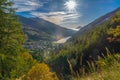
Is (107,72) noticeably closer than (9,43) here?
Yes

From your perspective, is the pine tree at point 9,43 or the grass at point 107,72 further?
the pine tree at point 9,43

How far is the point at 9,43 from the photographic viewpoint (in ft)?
107

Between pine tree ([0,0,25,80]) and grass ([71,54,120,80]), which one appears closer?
grass ([71,54,120,80])

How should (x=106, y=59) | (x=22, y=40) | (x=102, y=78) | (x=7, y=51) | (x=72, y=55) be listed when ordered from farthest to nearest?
1. (x=72, y=55)
2. (x=22, y=40)
3. (x=7, y=51)
4. (x=106, y=59)
5. (x=102, y=78)

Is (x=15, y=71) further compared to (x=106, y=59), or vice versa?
(x=15, y=71)

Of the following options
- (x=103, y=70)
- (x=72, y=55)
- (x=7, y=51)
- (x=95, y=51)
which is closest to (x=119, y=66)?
(x=103, y=70)

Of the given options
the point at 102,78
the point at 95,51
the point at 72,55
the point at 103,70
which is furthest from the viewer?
the point at 72,55

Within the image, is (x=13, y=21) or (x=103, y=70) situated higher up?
(x=13, y=21)

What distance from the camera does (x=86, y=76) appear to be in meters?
8.01

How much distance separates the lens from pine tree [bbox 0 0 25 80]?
32200 mm

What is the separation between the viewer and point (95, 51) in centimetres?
12750

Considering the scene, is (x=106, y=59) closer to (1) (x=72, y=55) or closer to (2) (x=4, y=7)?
(2) (x=4, y=7)

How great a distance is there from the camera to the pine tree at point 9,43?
1268 inches

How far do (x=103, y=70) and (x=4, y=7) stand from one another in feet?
90.0
